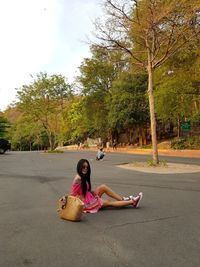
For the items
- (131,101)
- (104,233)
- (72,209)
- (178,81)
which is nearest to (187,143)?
(131,101)

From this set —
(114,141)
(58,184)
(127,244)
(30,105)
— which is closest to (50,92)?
(30,105)

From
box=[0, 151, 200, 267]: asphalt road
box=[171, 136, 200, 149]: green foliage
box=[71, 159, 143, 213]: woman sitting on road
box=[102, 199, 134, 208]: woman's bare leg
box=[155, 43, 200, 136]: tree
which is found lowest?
box=[0, 151, 200, 267]: asphalt road

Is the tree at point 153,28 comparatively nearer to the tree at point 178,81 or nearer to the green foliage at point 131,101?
the tree at point 178,81

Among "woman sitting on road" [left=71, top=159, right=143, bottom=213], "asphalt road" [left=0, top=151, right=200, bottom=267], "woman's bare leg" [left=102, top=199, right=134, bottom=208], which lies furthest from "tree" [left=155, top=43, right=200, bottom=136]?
"woman sitting on road" [left=71, top=159, right=143, bottom=213]

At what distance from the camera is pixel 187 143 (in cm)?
3981

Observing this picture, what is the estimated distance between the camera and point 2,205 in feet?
30.9

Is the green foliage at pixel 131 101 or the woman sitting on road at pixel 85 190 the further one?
the green foliage at pixel 131 101

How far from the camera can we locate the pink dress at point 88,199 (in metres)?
8.30

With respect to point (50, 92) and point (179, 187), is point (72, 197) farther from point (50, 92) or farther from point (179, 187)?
point (50, 92)

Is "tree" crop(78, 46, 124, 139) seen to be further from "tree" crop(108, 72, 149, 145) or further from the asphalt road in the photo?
the asphalt road

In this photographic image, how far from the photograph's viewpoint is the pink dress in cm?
830

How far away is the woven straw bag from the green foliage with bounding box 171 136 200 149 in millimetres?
31346

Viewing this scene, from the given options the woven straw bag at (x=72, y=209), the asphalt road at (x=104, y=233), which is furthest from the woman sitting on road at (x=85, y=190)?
the woven straw bag at (x=72, y=209)

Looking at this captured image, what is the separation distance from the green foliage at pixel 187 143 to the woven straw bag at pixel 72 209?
3135cm
